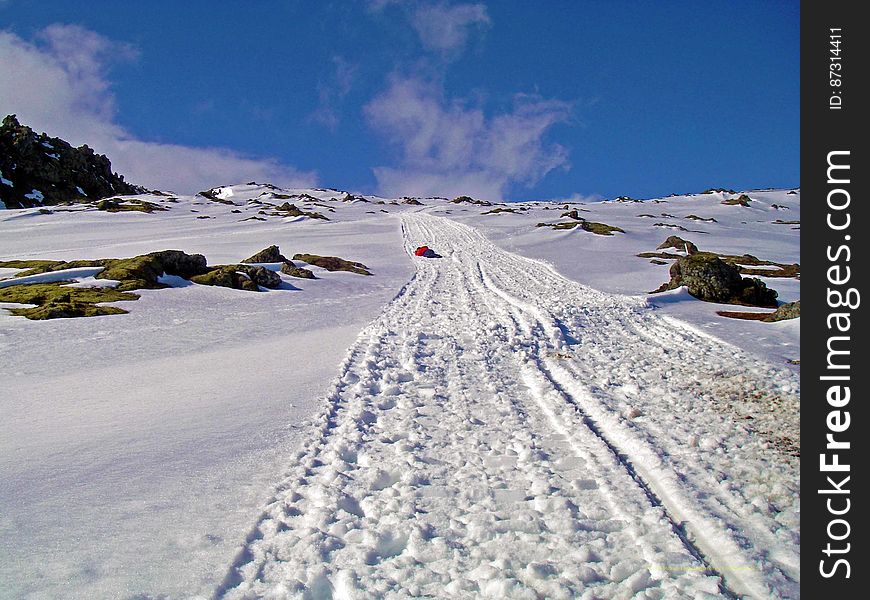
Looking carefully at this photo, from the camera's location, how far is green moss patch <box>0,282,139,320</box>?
8609mm

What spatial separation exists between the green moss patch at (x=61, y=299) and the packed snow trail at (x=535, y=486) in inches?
213

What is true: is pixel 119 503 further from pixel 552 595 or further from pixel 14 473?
pixel 552 595

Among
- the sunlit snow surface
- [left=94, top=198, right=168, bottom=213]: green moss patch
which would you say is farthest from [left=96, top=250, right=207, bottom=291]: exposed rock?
[left=94, top=198, right=168, bottom=213]: green moss patch

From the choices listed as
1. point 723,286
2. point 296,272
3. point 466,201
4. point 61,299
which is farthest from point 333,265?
point 466,201

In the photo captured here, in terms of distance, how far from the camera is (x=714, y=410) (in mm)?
5055

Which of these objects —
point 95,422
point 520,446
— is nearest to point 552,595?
point 520,446

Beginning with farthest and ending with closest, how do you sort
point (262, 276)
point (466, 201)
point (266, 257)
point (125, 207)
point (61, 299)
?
point (466, 201)
point (125, 207)
point (266, 257)
point (262, 276)
point (61, 299)

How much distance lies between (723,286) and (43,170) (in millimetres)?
86981

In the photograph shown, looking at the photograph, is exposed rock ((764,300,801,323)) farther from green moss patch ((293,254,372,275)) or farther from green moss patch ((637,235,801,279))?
green moss patch ((293,254,372,275))

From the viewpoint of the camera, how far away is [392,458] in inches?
158

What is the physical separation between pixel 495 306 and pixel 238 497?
860 cm

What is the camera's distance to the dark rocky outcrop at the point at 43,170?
6625cm
